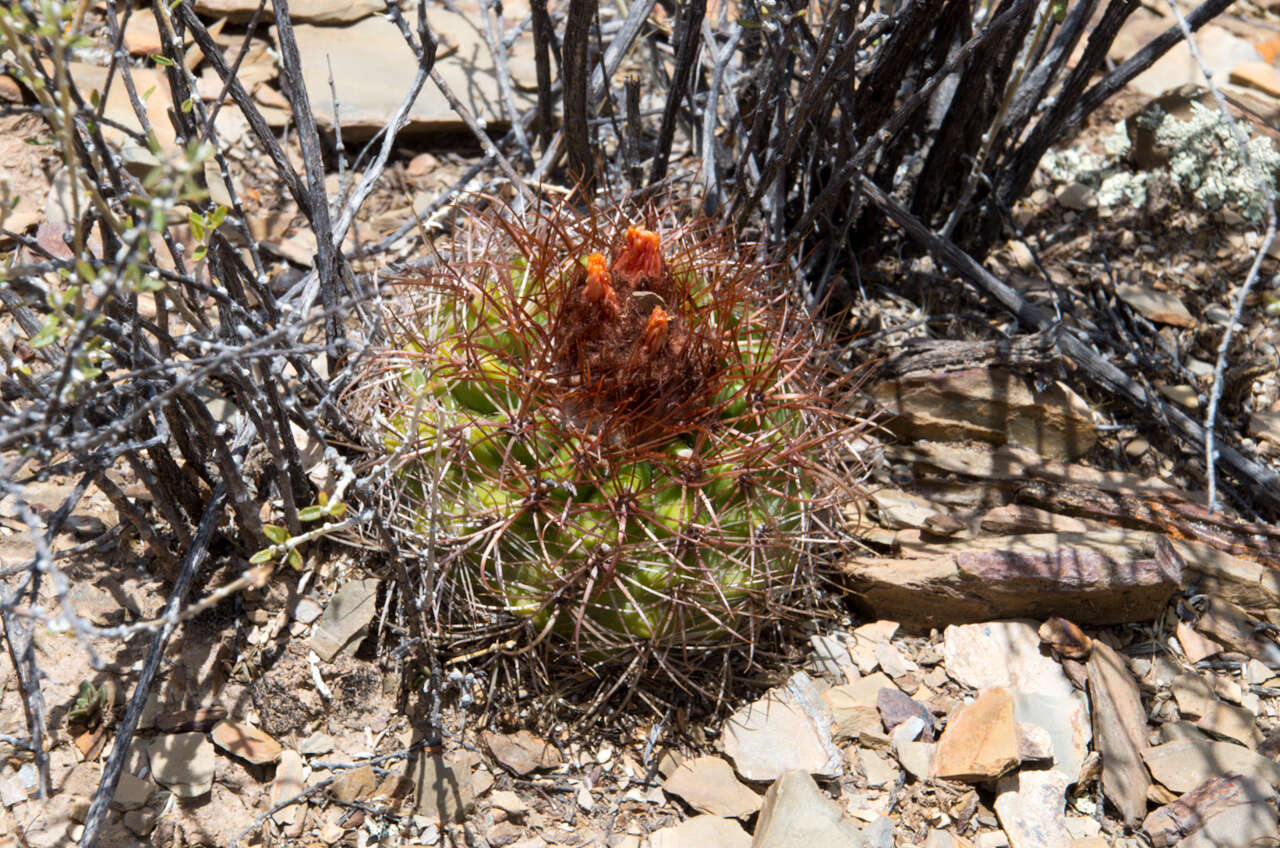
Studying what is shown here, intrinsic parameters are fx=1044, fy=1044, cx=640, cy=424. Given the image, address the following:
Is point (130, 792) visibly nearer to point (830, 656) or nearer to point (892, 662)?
point (830, 656)

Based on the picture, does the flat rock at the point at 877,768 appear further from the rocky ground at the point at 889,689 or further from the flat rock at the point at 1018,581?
the flat rock at the point at 1018,581

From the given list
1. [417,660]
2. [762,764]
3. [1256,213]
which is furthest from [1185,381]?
[417,660]

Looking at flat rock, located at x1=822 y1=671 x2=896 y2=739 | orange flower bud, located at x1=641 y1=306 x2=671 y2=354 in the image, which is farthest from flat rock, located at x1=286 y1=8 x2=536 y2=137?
flat rock, located at x1=822 y1=671 x2=896 y2=739

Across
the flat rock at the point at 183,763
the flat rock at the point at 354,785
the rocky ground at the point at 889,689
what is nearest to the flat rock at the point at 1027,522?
the rocky ground at the point at 889,689

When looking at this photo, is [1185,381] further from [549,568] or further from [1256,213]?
[549,568]

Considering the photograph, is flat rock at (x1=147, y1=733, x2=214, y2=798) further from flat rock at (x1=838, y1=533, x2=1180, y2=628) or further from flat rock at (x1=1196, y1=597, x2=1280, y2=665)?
flat rock at (x1=1196, y1=597, x2=1280, y2=665)

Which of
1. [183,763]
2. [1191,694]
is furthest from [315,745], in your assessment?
[1191,694]
